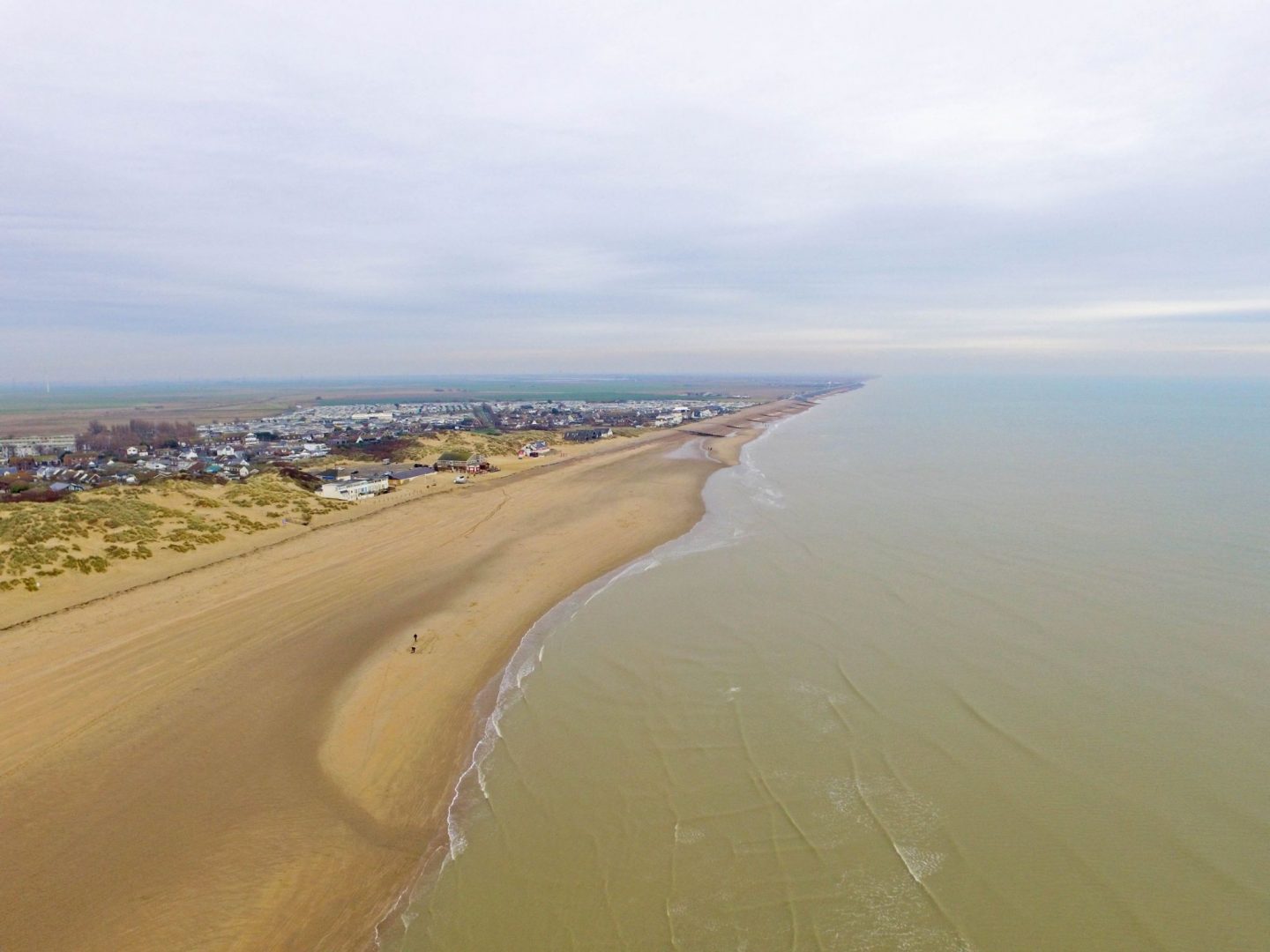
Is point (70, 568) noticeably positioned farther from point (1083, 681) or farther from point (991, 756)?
point (1083, 681)

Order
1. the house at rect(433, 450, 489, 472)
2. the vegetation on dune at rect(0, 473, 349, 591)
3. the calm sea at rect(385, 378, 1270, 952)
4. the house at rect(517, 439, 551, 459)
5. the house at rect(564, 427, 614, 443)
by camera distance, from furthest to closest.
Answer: the house at rect(564, 427, 614, 443), the house at rect(517, 439, 551, 459), the house at rect(433, 450, 489, 472), the vegetation on dune at rect(0, 473, 349, 591), the calm sea at rect(385, 378, 1270, 952)

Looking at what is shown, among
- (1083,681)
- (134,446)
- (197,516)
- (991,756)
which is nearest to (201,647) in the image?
(197,516)

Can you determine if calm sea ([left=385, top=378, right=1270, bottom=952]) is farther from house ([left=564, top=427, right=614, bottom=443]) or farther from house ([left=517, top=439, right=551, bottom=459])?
house ([left=564, top=427, right=614, bottom=443])

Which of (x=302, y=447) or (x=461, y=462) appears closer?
(x=461, y=462)

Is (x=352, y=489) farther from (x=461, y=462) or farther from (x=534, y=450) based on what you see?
(x=534, y=450)

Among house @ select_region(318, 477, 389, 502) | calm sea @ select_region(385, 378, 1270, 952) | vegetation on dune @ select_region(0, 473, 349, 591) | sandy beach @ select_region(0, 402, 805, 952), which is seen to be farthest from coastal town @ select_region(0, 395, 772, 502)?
calm sea @ select_region(385, 378, 1270, 952)

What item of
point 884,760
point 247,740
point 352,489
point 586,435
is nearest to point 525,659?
point 247,740
